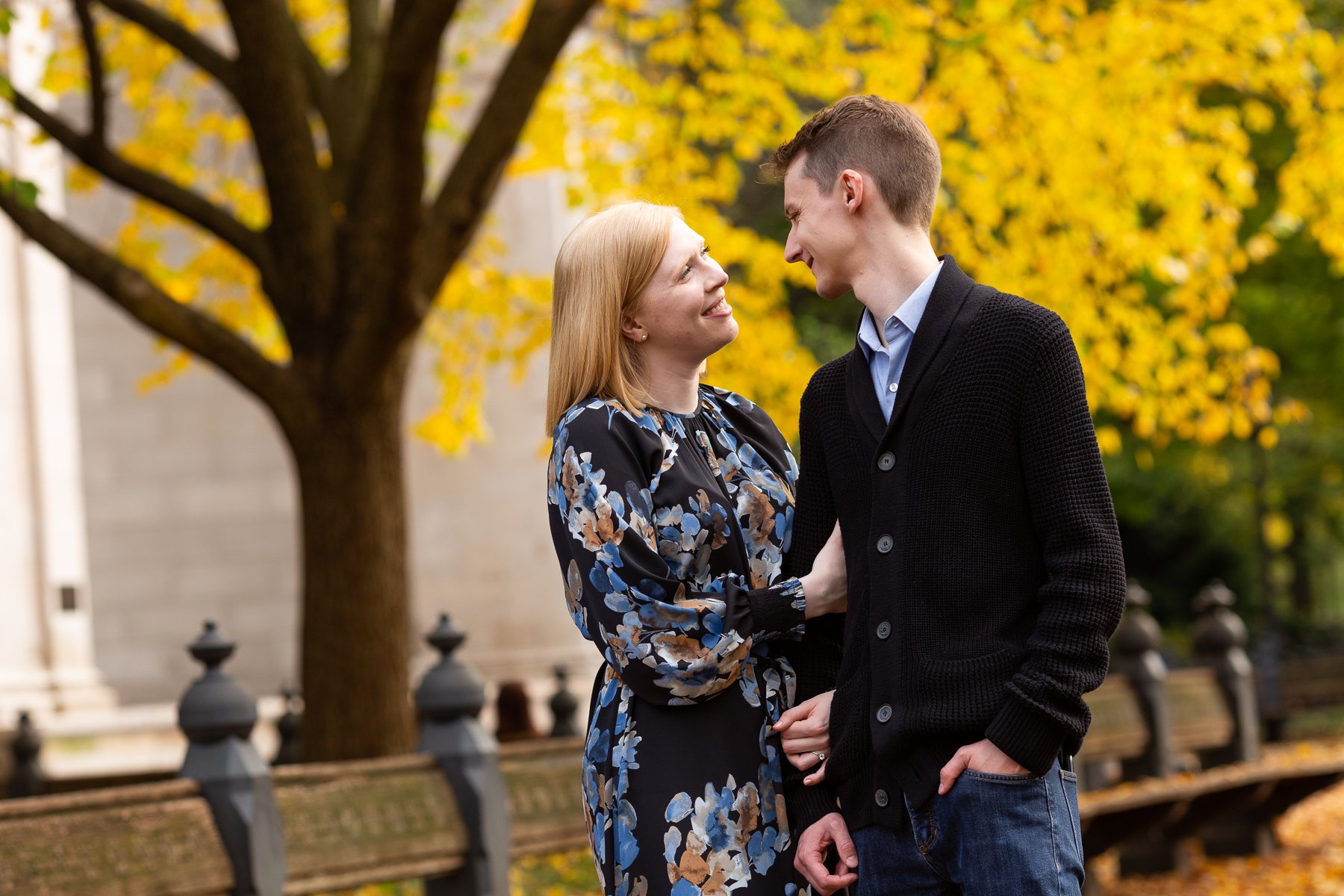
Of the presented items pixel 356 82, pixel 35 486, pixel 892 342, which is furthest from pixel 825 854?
pixel 35 486

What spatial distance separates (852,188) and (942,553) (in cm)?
69

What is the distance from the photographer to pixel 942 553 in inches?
106

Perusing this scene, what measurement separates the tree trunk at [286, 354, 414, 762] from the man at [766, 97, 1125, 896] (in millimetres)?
5804

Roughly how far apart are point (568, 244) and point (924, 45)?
7.27 meters

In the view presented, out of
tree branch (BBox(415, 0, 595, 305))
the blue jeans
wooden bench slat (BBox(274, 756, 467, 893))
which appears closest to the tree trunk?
tree branch (BBox(415, 0, 595, 305))

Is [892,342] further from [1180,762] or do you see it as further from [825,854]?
[1180,762]

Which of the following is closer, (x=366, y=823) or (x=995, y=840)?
(x=995, y=840)

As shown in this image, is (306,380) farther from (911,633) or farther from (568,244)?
(911,633)

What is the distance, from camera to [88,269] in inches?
326

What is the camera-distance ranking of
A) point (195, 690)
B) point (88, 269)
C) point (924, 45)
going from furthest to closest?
point (924, 45) < point (88, 269) < point (195, 690)

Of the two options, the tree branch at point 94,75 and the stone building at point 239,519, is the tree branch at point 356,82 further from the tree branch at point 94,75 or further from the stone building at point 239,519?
the stone building at point 239,519

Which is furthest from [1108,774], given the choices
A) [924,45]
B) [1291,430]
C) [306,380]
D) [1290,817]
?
[1291,430]

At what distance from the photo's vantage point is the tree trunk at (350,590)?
332 inches

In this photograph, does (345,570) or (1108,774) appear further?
(1108,774)
